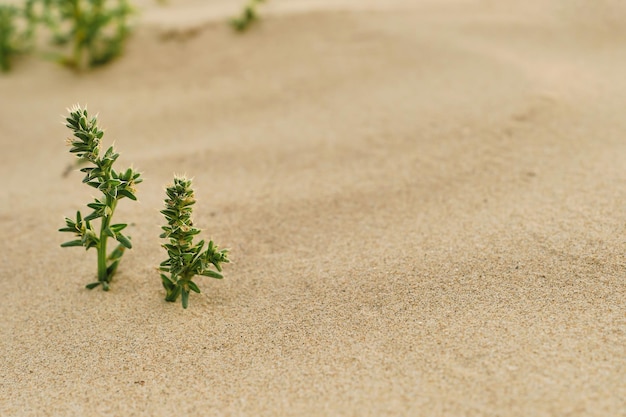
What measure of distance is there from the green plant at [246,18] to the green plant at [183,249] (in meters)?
3.01

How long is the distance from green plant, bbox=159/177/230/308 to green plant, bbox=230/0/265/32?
3010mm

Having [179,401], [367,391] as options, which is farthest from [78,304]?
[367,391]

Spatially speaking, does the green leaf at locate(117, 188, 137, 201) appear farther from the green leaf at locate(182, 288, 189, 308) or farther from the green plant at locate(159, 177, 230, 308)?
the green leaf at locate(182, 288, 189, 308)

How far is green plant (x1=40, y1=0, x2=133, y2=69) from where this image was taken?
176 inches

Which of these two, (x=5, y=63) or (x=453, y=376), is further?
(x=5, y=63)

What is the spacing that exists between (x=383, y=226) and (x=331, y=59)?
1991 mm

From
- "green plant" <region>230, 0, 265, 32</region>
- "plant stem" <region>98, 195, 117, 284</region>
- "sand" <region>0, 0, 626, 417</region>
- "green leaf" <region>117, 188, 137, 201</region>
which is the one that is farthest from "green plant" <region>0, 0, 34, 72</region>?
"green leaf" <region>117, 188, 137, 201</region>

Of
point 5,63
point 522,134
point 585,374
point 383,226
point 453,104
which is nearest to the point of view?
point 585,374

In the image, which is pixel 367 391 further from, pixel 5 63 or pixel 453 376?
pixel 5 63

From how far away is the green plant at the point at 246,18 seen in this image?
4.80 meters

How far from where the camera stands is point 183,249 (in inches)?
82.9

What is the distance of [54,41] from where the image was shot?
4.87 meters

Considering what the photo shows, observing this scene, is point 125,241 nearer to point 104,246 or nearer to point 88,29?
point 104,246

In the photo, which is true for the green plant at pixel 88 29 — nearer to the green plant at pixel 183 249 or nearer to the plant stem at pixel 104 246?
the plant stem at pixel 104 246
